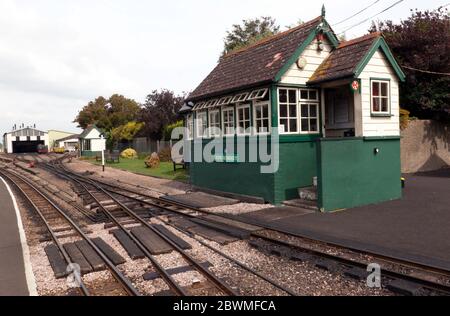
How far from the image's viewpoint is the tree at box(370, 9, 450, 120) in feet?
69.6

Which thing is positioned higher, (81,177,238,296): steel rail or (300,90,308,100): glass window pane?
(300,90,308,100): glass window pane

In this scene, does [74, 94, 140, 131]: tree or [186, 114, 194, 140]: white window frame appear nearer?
[186, 114, 194, 140]: white window frame

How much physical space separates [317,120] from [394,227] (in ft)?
17.9

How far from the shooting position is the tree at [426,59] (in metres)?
21.2

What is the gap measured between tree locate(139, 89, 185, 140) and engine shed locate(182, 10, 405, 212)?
2961 cm

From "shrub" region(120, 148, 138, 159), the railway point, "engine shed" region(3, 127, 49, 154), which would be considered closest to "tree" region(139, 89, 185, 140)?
"shrub" region(120, 148, 138, 159)

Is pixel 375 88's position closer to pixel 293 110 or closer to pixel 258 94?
pixel 293 110

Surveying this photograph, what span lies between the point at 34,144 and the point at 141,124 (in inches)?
1854

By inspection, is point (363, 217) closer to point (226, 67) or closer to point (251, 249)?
point (251, 249)

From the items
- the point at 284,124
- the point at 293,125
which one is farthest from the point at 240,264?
the point at 293,125

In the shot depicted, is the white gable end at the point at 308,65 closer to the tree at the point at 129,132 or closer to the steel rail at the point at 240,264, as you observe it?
the steel rail at the point at 240,264

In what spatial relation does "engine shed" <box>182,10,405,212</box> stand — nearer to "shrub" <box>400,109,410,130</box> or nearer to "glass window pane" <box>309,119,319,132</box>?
"glass window pane" <box>309,119,319,132</box>

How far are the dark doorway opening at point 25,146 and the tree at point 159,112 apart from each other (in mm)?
49801

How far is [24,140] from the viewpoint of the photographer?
84.6 m
